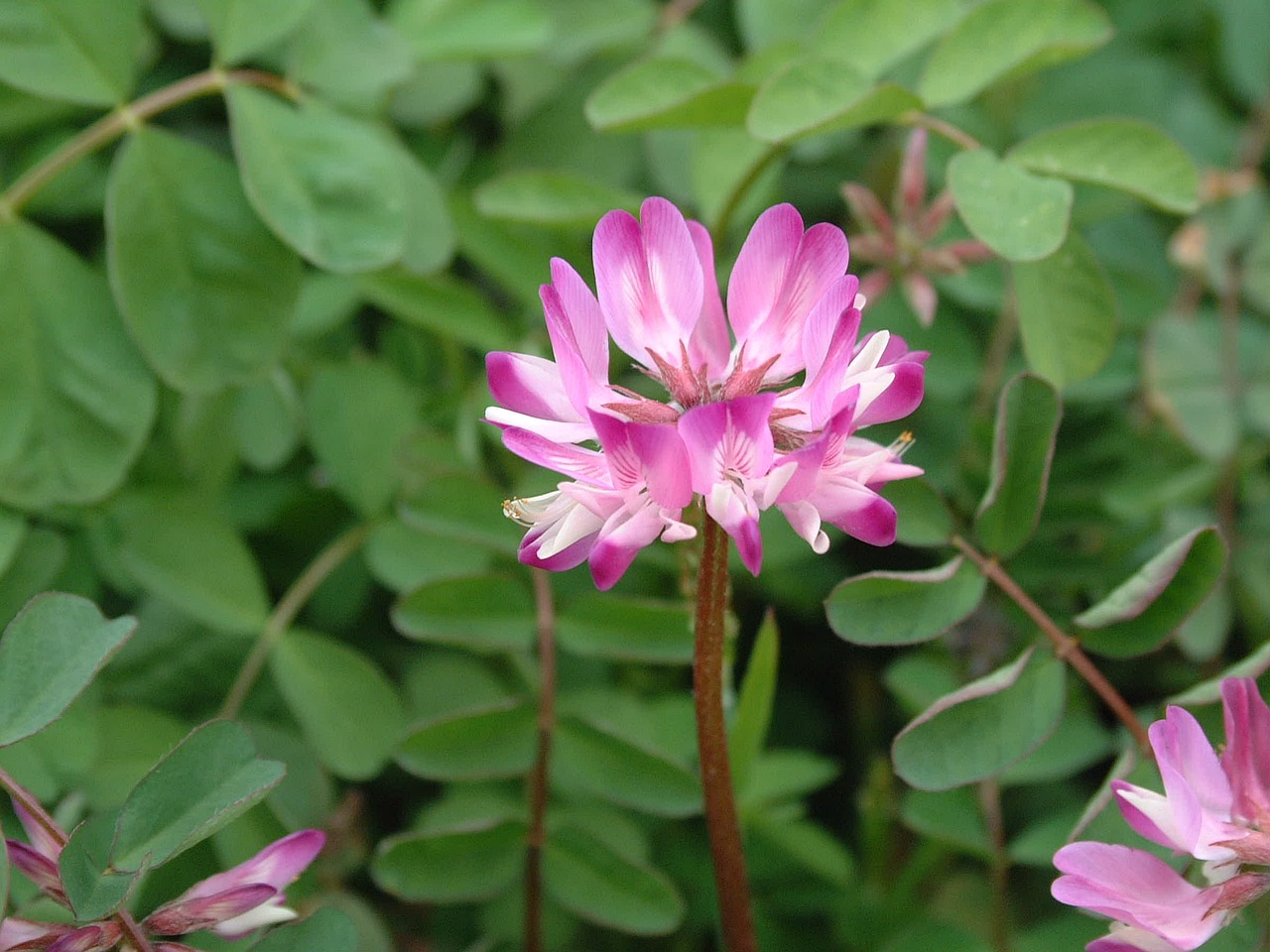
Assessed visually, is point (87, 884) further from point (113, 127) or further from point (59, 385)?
point (113, 127)

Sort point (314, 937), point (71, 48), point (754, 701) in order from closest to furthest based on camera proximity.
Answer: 1. point (314, 937)
2. point (754, 701)
3. point (71, 48)

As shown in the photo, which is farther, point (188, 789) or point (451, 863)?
point (451, 863)

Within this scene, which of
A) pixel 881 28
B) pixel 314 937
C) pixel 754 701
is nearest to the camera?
pixel 314 937

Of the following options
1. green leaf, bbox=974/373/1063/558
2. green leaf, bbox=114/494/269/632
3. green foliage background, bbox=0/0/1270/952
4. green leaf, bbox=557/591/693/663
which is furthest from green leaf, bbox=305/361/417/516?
green leaf, bbox=974/373/1063/558

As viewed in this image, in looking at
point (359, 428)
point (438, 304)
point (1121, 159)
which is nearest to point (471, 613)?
point (359, 428)

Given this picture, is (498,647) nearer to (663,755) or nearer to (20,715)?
(663,755)

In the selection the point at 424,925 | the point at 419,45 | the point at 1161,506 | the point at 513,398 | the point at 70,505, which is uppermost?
the point at 419,45

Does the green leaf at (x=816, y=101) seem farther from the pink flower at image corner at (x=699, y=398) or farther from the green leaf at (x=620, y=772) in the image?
the green leaf at (x=620, y=772)

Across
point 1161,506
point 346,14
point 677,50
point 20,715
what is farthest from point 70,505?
point 1161,506
